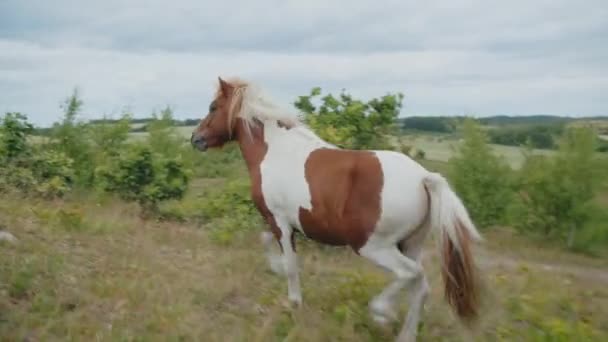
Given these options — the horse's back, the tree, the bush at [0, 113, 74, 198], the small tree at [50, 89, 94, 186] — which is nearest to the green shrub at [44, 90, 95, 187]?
the small tree at [50, 89, 94, 186]

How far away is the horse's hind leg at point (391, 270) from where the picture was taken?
5.46 m

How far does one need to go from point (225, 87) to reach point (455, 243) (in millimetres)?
3043

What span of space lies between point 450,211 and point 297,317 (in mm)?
1725

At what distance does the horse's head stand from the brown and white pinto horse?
2.25ft

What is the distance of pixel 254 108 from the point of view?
6836 millimetres

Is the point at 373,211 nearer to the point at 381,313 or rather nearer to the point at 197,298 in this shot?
the point at 381,313

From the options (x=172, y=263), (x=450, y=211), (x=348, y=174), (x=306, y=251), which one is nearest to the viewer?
(x=450, y=211)

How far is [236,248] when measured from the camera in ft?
32.0

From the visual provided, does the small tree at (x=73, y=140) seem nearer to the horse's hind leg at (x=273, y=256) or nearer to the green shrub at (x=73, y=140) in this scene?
the green shrub at (x=73, y=140)

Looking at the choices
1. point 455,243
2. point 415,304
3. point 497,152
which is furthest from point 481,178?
point 455,243

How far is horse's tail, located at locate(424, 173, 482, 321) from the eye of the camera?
17.3 feet

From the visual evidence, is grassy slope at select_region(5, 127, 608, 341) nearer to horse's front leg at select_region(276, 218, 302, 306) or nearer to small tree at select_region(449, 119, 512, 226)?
horse's front leg at select_region(276, 218, 302, 306)

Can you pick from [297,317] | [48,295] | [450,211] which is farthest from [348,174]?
[48,295]

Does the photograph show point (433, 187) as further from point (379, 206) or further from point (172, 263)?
point (172, 263)
